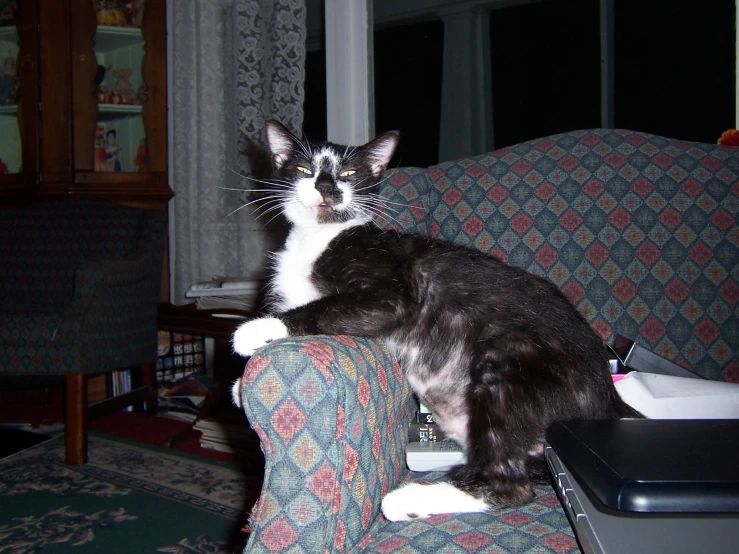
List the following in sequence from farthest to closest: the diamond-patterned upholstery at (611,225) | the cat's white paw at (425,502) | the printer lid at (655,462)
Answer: the diamond-patterned upholstery at (611,225) → the cat's white paw at (425,502) → the printer lid at (655,462)

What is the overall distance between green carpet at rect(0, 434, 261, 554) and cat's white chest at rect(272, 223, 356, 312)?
31.7 inches

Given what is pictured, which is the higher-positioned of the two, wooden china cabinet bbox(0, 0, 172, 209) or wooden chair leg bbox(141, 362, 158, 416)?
wooden china cabinet bbox(0, 0, 172, 209)

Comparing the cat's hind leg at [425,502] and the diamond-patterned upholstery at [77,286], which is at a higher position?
the diamond-patterned upholstery at [77,286]

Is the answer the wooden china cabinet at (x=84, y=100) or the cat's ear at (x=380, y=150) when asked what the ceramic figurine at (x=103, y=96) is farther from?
the cat's ear at (x=380, y=150)

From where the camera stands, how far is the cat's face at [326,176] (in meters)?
1.56

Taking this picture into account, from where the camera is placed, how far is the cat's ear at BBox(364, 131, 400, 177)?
1678 mm

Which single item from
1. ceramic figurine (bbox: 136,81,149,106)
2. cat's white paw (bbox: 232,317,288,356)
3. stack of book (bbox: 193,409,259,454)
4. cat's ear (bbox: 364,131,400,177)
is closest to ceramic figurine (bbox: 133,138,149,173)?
ceramic figurine (bbox: 136,81,149,106)

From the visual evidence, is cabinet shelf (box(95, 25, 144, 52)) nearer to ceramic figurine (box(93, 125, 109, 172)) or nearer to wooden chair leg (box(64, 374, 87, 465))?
ceramic figurine (box(93, 125, 109, 172))

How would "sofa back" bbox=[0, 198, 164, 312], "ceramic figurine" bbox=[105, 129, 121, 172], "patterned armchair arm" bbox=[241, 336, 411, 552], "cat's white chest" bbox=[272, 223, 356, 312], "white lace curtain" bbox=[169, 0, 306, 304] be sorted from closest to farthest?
1. "patterned armchair arm" bbox=[241, 336, 411, 552]
2. "cat's white chest" bbox=[272, 223, 356, 312]
3. "sofa back" bbox=[0, 198, 164, 312]
4. "white lace curtain" bbox=[169, 0, 306, 304]
5. "ceramic figurine" bbox=[105, 129, 121, 172]

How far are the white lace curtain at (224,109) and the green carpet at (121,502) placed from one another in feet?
3.69

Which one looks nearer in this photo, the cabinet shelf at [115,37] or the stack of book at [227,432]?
the stack of book at [227,432]

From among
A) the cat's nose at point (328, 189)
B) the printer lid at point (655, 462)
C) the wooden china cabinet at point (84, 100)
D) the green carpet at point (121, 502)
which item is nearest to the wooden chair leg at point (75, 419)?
the green carpet at point (121, 502)

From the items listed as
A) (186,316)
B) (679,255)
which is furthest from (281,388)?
(186,316)

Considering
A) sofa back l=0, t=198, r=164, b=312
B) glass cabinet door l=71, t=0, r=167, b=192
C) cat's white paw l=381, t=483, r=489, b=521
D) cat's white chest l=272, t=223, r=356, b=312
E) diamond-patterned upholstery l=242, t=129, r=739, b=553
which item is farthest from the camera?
glass cabinet door l=71, t=0, r=167, b=192
